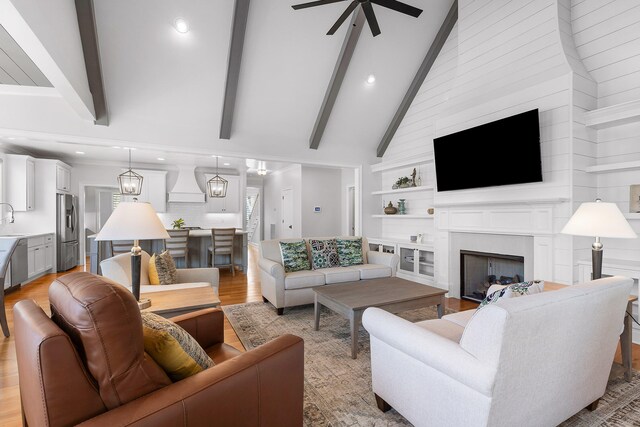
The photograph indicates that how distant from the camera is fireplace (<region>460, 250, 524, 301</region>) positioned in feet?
14.1

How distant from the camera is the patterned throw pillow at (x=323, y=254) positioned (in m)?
4.26

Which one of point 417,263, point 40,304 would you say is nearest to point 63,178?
point 40,304

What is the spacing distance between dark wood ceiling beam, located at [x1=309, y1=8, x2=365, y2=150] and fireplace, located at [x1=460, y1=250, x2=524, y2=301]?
124 inches

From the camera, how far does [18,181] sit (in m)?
5.82

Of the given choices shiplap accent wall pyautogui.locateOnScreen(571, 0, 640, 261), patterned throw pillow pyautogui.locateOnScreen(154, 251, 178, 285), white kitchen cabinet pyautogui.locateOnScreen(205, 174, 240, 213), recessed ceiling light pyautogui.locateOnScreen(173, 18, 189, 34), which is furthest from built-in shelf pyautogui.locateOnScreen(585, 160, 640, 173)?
white kitchen cabinet pyautogui.locateOnScreen(205, 174, 240, 213)

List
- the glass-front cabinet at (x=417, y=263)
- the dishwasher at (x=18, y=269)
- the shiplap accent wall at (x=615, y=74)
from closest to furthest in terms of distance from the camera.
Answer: the shiplap accent wall at (x=615, y=74)
the dishwasher at (x=18, y=269)
the glass-front cabinet at (x=417, y=263)

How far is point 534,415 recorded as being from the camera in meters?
1.50

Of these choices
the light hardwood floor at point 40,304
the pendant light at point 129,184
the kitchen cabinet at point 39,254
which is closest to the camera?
the light hardwood floor at point 40,304

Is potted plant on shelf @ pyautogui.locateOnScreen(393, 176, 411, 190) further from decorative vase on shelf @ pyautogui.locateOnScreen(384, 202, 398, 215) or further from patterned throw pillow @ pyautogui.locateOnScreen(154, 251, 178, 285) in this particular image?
patterned throw pillow @ pyautogui.locateOnScreen(154, 251, 178, 285)

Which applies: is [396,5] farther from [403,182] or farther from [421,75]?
[403,182]

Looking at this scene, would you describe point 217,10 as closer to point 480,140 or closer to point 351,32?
point 351,32

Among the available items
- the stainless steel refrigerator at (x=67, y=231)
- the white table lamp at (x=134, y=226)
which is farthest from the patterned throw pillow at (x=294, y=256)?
the stainless steel refrigerator at (x=67, y=231)

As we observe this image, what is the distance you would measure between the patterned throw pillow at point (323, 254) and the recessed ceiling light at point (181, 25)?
3.18 metres

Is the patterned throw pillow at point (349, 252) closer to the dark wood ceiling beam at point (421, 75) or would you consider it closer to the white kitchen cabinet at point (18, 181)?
the dark wood ceiling beam at point (421, 75)
